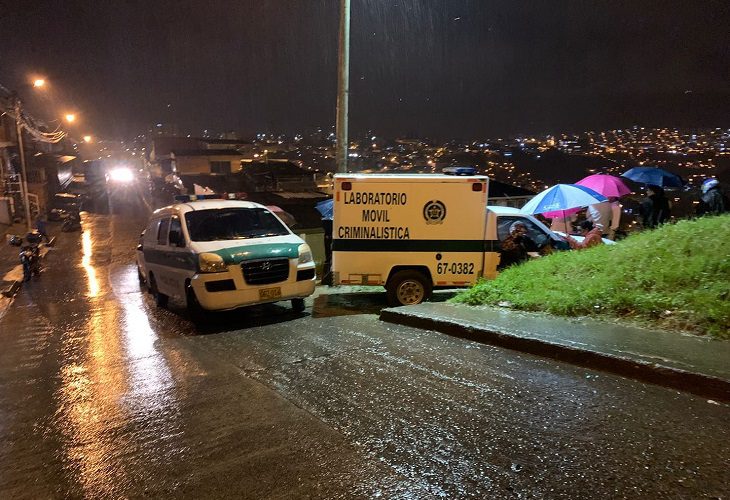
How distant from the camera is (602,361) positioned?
15.4ft

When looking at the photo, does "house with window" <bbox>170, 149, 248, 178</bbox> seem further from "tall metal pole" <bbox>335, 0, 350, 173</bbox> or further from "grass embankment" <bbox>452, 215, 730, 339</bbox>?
"grass embankment" <bbox>452, 215, 730, 339</bbox>

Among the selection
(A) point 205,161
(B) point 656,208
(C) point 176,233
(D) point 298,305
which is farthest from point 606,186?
(A) point 205,161

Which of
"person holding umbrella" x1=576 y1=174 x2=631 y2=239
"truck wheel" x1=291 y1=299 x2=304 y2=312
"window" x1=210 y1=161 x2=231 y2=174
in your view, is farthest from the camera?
"window" x1=210 y1=161 x2=231 y2=174

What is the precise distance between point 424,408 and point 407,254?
16.6 feet

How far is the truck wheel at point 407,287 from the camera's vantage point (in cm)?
912

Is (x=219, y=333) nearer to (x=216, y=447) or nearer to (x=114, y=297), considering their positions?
(x=216, y=447)

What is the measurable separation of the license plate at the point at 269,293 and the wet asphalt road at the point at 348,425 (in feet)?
4.31

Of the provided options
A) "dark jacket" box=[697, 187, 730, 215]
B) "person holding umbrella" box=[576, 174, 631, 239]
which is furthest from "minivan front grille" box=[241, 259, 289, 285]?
"dark jacket" box=[697, 187, 730, 215]

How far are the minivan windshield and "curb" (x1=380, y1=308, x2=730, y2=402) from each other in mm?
3817

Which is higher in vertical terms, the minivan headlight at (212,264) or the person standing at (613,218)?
the person standing at (613,218)

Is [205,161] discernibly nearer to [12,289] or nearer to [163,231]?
[12,289]

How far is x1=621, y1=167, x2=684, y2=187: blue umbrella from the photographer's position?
12891mm

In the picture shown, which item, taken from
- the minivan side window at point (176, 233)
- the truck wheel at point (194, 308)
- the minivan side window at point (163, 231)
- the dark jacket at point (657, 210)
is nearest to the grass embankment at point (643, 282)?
the dark jacket at point (657, 210)

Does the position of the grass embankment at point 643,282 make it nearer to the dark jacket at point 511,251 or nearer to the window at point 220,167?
the dark jacket at point 511,251
